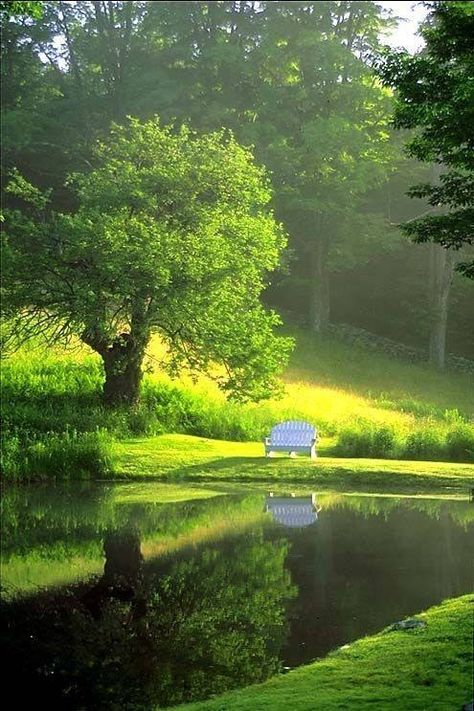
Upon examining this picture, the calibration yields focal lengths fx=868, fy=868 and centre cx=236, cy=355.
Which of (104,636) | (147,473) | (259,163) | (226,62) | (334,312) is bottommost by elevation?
(104,636)

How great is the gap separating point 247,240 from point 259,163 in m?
16.9

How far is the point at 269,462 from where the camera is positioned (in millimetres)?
19047

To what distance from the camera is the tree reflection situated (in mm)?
6867

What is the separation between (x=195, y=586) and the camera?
973 centimetres

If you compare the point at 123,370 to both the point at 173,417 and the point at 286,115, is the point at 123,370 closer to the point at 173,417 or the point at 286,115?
the point at 173,417

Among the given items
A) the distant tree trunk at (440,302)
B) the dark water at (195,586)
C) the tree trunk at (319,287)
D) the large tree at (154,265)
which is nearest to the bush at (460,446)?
the large tree at (154,265)

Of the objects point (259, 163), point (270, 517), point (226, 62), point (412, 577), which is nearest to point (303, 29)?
point (226, 62)

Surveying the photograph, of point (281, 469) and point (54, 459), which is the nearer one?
point (54, 459)

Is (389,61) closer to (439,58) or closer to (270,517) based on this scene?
(439,58)

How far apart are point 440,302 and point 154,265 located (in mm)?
20877

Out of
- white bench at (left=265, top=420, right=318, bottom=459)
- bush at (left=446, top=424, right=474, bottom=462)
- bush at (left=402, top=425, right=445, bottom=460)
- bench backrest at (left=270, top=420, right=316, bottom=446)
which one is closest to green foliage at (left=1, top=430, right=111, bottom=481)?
white bench at (left=265, top=420, right=318, bottom=459)

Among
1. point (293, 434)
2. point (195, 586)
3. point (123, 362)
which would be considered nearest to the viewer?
point (195, 586)

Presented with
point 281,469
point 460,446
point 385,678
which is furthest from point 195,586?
point 460,446

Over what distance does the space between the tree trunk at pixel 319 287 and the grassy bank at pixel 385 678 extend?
3298 cm
